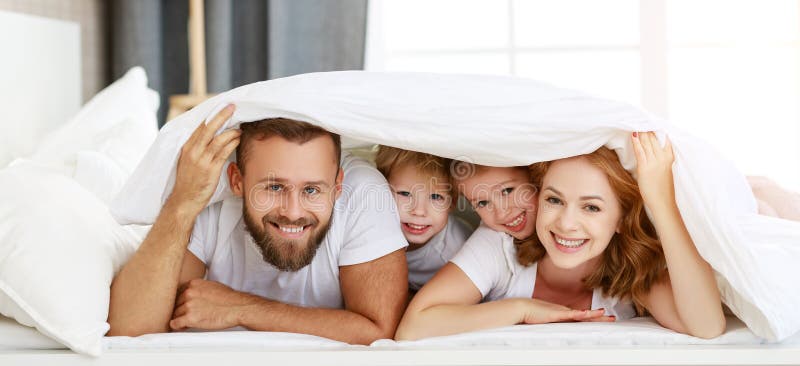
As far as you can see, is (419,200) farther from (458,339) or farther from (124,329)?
(124,329)

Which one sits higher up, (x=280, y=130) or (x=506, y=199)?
(x=280, y=130)

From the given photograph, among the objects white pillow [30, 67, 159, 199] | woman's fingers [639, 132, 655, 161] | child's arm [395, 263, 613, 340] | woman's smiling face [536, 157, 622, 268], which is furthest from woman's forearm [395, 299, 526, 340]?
white pillow [30, 67, 159, 199]

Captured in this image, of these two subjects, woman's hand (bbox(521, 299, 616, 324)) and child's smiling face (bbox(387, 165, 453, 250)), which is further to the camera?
child's smiling face (bbox(387, 165, 453, 250))

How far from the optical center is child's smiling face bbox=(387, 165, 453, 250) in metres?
1.47

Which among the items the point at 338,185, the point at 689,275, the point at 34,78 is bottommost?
the point at 689,275

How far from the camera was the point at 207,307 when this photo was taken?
130 centimetres

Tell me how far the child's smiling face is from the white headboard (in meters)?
1.29

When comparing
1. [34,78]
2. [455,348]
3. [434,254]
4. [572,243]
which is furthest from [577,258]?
[34,78]

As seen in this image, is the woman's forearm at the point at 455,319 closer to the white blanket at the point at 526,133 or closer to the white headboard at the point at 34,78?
the white blanket at the point at 526,133

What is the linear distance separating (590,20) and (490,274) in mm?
1805

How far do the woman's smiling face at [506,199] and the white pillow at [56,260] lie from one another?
710mm

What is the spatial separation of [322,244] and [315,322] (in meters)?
0.16

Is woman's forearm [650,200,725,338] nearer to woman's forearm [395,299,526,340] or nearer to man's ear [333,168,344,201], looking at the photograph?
woman's forearm [395,299,526,340]

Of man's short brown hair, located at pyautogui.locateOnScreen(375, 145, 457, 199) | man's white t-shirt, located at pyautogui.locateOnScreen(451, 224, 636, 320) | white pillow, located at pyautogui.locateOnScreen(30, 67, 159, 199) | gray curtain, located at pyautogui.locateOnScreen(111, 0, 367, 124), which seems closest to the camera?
man's white t-shirt, located at pyautogui.locateOnScreen(451, 224, 636, 320)
